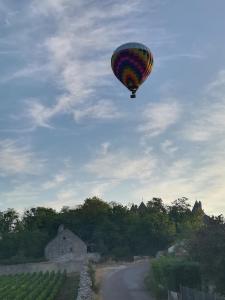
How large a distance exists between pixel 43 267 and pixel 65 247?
13.1 m

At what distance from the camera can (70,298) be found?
44.4 m

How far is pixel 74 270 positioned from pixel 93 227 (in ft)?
84.1

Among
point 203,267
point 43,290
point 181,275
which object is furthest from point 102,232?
point 203,267

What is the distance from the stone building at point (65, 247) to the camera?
85.2m

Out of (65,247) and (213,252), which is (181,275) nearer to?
(213,252)

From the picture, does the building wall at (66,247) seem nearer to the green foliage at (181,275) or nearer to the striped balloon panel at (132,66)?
the green foliage at (181,275)

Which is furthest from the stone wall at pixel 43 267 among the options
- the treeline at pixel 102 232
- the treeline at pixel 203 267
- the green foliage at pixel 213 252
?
the green foliage at pixel 213 252

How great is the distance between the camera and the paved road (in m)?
37.6

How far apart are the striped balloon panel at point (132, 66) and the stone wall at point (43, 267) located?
36506mm

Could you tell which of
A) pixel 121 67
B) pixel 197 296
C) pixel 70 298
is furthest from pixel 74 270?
pixel 197 296

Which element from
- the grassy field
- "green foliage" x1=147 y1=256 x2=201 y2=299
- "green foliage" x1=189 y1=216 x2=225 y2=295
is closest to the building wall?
the grassy field

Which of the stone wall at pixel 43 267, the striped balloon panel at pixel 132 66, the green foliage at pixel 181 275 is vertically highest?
the striped balloon panel at pixel 132 66

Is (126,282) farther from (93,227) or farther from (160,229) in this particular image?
(93,227)

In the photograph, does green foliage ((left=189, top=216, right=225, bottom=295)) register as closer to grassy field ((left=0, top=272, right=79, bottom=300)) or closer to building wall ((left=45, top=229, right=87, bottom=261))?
grassy field ((left=0, top=272, right=79, bottom=300))
